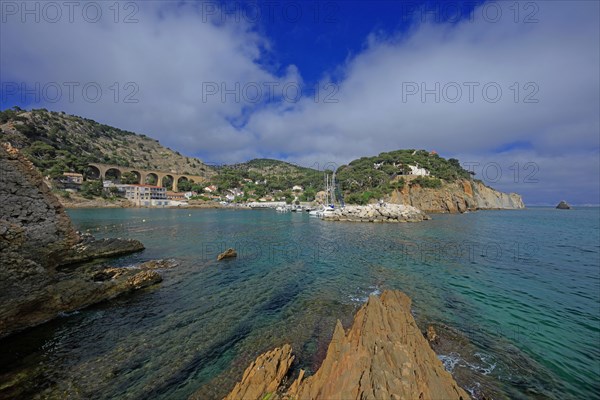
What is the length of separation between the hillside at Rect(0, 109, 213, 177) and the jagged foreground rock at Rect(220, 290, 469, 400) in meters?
54.1

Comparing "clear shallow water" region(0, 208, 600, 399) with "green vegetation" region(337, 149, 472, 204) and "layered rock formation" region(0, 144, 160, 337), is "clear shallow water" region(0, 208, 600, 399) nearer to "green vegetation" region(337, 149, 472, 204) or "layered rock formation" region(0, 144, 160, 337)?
"layered rock formation" region(0, 144, 160, 337)

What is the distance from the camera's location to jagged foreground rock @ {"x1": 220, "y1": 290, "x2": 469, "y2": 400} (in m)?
4.03

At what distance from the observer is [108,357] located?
Answer: 6.78 m

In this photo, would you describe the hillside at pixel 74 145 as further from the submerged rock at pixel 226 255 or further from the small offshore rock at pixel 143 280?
the small offshore rock at pixel 143 280

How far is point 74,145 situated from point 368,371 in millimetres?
159673

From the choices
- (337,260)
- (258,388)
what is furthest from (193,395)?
(337,260)

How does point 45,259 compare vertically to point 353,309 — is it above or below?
above

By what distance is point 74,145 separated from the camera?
374 feet

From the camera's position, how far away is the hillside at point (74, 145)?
85769mm

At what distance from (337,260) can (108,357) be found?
15098 mm

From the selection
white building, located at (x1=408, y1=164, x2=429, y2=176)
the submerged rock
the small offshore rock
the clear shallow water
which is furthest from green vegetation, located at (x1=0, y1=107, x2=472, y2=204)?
the small offshore rock

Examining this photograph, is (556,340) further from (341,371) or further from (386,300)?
(341,371)

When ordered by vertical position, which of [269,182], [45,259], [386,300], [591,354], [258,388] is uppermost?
[269,182]

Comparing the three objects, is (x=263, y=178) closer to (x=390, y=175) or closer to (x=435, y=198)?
(x=390, y=175)
